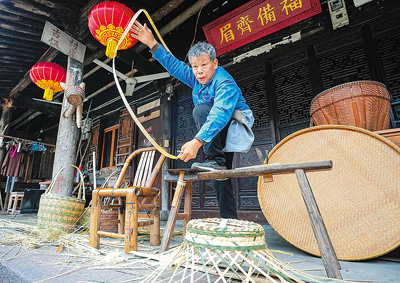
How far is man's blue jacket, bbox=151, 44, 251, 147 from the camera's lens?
1609mm

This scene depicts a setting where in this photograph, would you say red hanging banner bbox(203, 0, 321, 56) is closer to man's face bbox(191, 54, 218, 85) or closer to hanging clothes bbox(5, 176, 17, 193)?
man's face bbox(191, 54, 218, 85)

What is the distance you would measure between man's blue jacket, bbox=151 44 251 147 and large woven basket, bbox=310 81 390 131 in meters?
0.83

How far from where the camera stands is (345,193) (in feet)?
5.40

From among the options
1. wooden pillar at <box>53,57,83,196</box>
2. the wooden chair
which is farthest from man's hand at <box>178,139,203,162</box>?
wooden pillar at <box>53,57,83,196</box>

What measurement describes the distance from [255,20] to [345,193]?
3.09 meters

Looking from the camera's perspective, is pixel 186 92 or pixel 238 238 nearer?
pixel 238 238

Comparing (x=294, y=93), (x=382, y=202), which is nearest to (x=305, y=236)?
(x=382, y=202)

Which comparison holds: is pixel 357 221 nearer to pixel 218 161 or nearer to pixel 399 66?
pixel 218 161

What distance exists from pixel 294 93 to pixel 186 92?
251 centimetres

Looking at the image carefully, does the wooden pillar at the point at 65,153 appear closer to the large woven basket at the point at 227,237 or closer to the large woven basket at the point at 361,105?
the large woven basket at the point at 227,237

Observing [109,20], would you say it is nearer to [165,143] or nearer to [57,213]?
[57,213]

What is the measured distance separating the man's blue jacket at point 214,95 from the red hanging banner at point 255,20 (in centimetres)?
205

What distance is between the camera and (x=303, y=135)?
1.86m

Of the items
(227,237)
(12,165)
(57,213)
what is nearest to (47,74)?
(57,213)
